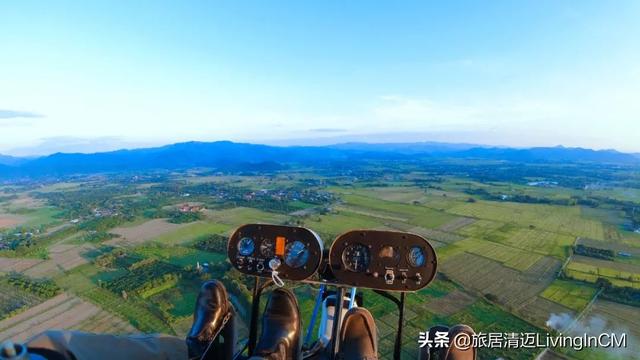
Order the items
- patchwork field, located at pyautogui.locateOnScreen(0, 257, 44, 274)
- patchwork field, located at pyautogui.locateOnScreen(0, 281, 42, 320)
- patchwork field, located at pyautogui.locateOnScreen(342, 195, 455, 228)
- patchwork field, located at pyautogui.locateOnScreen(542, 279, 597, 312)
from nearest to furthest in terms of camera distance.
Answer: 1. patchwork field, located at pyautogui.locateOnScreen(542, 279, 597, 312)
2. patchwork field, located at pyautogui.locateOnScreen(0, 281, 42, 320)
3. patchwork field, located at pyautogui.locateOnScreen(0, 257, 44, 274)
4. patchwork field, located at pyautogui.locateOnScreen(342, 195, 455, 228)

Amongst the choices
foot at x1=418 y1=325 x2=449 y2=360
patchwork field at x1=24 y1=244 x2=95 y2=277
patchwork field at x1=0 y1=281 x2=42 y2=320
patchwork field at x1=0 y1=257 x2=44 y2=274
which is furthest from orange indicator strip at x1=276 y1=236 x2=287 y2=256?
patchwork field at x1=0 y1=257 x2=44 y2=274

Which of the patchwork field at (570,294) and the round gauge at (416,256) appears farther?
the patchwork field at (570,294)

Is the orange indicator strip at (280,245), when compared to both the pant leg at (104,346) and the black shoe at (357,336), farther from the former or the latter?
the pant leg at (104,346)

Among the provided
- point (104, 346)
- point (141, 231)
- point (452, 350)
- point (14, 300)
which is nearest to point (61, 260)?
point (14, 300)

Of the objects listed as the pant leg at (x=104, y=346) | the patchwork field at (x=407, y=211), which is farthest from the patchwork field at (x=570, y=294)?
the pant leg at (x=104, y=346)

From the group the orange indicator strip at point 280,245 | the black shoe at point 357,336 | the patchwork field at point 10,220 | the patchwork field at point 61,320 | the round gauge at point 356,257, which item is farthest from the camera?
the patchwork field at point 10,220

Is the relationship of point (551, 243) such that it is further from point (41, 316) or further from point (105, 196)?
point (105, 196)

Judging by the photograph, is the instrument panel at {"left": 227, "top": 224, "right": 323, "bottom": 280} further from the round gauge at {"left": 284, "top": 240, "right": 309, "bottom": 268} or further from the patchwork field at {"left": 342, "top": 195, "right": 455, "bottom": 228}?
the patchwork field at {"left": 342, "top": 195, "right": 455, "bottom": 228}
